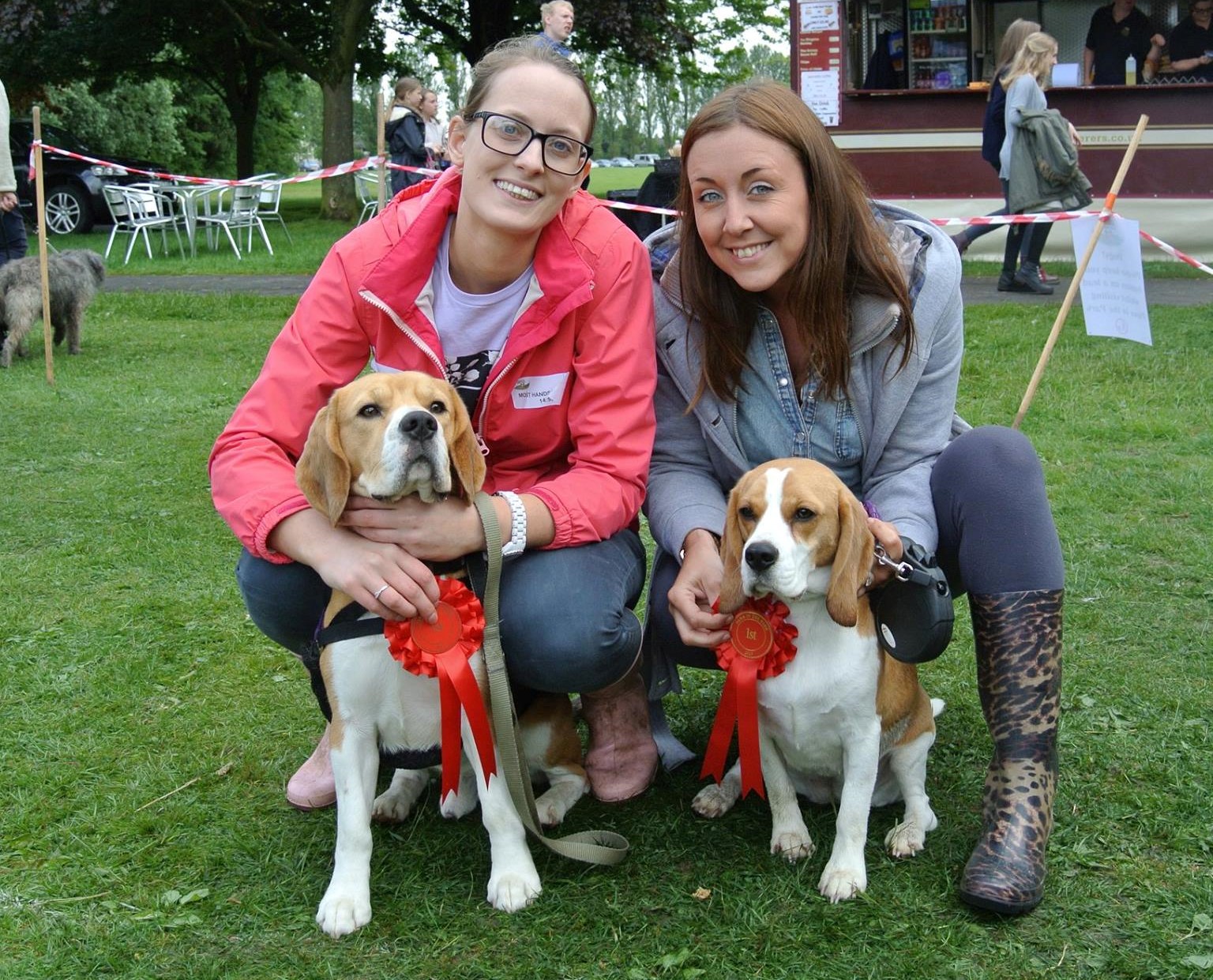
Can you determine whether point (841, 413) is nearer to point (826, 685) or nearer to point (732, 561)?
point (732, 561)

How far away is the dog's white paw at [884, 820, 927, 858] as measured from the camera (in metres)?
2.81

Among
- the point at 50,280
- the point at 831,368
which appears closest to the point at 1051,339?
the point at 831,368

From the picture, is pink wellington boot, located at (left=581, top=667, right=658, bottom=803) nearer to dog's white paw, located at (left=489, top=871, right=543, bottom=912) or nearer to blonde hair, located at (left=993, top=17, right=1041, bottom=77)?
dog's white paw, located at (left=489, top=871, right=543, bottom=912)

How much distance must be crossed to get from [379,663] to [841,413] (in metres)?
1.26

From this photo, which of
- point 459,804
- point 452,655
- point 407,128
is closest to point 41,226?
point 459,804

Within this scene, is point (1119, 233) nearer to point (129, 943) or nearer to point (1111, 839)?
point (1111, 839)

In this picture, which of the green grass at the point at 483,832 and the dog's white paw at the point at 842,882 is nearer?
the green grass at the point at 483,832

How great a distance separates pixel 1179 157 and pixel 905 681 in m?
11.7

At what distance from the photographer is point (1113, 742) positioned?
3305 mm

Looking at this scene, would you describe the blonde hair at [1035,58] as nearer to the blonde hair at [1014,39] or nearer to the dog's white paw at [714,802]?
the blonde hair at [1014,39]

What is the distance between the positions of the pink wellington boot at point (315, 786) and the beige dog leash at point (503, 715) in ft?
2.07

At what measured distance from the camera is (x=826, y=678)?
2.65 m

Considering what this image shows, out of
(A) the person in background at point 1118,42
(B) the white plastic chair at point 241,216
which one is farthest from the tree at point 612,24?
(A) the person in background at point 1118,42

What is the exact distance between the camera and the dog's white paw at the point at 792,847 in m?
2.82
